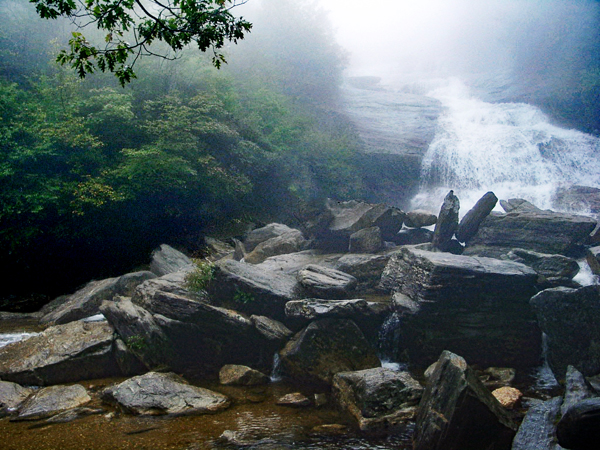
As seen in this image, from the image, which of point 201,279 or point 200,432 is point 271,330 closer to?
point 201,279

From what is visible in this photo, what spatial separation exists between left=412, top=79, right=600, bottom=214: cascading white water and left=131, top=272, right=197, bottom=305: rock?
67.9 feet

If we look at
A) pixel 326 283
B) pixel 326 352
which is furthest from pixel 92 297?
pixel 326 352

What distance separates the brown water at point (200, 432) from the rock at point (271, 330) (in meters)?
2.23

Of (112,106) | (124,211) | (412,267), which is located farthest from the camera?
(124,211)

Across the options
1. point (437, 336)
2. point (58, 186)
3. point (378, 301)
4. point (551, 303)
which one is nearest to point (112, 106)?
point (58, 186)

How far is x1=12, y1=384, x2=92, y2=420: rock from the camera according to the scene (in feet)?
25.5

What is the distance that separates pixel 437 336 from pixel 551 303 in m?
2.80

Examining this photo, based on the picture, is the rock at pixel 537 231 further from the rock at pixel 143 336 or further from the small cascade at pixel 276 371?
the rock at pixel 143 336

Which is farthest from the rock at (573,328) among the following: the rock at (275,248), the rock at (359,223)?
the rock at (275,248)

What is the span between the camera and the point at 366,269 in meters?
14.3

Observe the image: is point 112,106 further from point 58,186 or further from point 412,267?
point 412,267

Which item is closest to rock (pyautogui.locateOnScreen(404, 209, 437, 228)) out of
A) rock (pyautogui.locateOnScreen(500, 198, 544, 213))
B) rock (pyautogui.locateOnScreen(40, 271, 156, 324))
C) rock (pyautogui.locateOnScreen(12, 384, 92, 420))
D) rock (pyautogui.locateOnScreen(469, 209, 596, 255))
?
rock (pyautogui.locateOnScreen(469, 209, 596, 255))

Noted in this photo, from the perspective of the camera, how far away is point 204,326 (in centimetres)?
1048

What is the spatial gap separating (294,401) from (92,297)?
8.32 m
